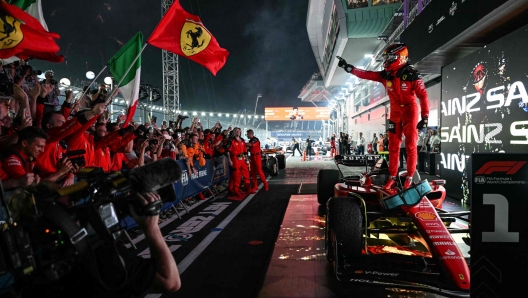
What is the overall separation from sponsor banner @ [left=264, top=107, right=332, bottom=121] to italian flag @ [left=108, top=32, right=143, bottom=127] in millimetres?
36140

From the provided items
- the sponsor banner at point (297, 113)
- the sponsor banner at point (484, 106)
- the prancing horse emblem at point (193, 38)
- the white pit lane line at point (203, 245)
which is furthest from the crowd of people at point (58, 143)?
the sponsor banner at point (297, 113)

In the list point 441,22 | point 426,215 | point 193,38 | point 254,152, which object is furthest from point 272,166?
point 426,215

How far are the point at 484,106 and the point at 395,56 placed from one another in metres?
3.28

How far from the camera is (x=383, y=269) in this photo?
115 inches

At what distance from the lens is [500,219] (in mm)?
2283

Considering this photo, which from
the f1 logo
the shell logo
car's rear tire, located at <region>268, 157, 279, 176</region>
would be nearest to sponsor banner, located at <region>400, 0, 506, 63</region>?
the shell logo

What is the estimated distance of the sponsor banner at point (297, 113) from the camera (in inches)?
1656

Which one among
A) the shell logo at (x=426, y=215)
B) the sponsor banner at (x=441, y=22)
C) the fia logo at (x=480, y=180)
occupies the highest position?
the sponsor banner at (x=441, y=22)

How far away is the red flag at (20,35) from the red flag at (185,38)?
6.08ft

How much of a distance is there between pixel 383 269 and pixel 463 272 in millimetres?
615

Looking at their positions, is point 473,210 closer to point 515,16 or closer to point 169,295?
point 169,295

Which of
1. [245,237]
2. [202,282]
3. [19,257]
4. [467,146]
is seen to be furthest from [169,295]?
[467,146]

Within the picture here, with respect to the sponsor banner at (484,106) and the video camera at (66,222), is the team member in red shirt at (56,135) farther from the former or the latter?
the sponsor banner at (484,106)

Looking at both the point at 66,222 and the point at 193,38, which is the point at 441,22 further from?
the point at 66,222
